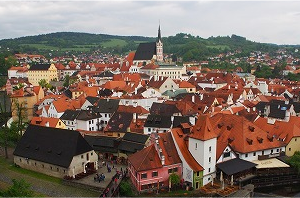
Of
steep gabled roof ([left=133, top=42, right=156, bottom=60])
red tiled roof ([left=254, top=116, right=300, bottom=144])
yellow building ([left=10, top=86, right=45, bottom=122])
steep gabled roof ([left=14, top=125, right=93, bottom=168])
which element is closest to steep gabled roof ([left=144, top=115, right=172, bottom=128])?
red tiled roof ([left=254, top=116, right=300, bottom=144])

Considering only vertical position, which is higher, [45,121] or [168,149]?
[45,121]

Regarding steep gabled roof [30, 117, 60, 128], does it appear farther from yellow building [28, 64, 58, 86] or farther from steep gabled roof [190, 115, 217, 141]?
yellow building [28, 64, 58, 86]

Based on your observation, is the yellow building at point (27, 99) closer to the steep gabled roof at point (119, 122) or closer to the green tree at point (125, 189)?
the steep gabled roof at point (119, 122)

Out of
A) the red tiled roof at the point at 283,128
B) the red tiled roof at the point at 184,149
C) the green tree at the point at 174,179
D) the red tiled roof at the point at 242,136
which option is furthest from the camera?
the red tiled roof at the point at 283,128

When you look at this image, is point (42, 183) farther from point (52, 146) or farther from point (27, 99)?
point (27, 99)

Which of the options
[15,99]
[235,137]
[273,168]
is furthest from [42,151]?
[15,99]

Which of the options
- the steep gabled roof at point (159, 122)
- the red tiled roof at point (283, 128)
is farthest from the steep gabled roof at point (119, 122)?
the red tiled roof at point (283, 128)

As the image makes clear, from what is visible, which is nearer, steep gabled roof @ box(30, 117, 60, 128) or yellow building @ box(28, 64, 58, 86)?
steep gabled roof @ box(30, 117, 60, 128)

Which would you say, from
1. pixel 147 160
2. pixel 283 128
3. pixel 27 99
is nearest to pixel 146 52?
pixel 27 99
